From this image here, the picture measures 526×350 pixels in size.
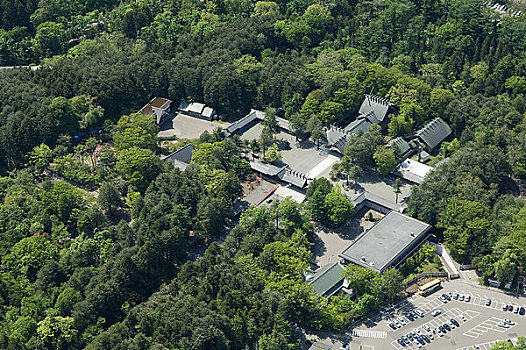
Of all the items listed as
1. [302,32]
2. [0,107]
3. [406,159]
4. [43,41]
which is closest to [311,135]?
[406,159]

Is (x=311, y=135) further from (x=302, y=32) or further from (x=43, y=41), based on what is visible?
(x=43, y=41)

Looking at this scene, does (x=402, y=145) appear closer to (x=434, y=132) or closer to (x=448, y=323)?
(x=434, y=132)

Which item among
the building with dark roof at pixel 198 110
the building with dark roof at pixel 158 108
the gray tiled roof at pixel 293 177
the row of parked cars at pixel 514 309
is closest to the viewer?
the row of parked cars at pixel 514 309

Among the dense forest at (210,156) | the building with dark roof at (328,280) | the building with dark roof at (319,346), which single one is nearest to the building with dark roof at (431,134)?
the dense forest at (210,156)

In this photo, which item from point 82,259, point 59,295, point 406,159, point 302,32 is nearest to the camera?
point 59,295

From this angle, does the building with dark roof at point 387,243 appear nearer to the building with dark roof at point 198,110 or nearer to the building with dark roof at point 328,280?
the building with dark roof at point 328,280

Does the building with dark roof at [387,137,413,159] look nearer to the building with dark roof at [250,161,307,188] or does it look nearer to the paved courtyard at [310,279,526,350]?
the building with dark roof at [250,161,307,188]
